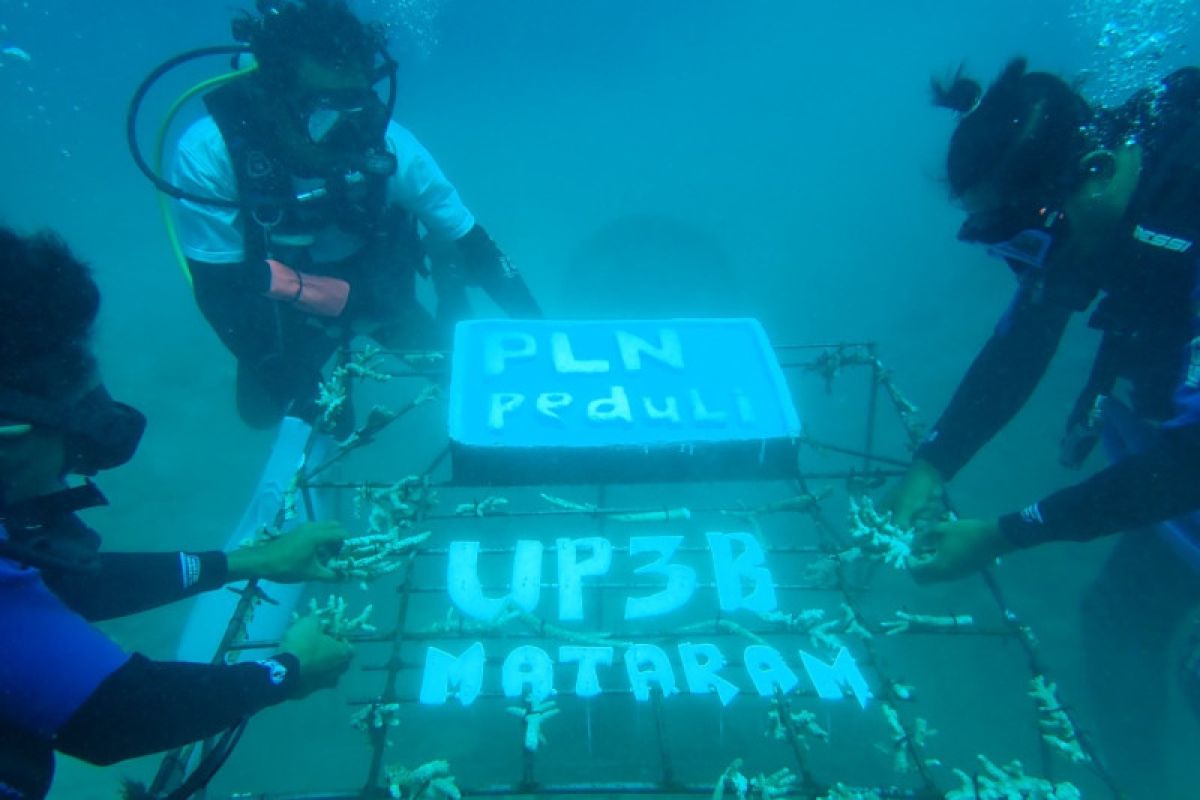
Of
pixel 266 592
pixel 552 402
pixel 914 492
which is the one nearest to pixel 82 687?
pixel 552 402

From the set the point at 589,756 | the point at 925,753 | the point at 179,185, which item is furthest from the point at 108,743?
the point at 925,753

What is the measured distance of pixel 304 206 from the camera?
459 centimetres

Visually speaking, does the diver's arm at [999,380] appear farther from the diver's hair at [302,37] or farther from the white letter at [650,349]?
the diver's hair at [302,37]

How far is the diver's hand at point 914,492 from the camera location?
3.21 meters

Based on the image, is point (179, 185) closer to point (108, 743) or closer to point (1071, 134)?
point (108, 743)

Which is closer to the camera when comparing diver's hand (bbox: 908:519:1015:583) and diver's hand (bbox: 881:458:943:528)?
diver's hand (bbox: 908:519:1015:583)

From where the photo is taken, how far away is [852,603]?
2.72 m

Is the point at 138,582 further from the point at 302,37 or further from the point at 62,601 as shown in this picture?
the point at 302,37

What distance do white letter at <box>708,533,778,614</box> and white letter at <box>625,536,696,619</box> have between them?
13cm

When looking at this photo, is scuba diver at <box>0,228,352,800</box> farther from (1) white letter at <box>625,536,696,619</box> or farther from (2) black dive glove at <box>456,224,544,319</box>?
(2) black dive glove at <box>456,224,544,319</box>

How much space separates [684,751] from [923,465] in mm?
2362

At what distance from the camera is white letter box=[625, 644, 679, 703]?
7.82ft

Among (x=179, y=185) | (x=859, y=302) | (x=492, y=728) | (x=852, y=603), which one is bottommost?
(x=852, y=603)

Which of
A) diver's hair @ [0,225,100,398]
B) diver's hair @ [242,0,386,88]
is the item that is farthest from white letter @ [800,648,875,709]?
diver's hair @ [242,0,386,88]
